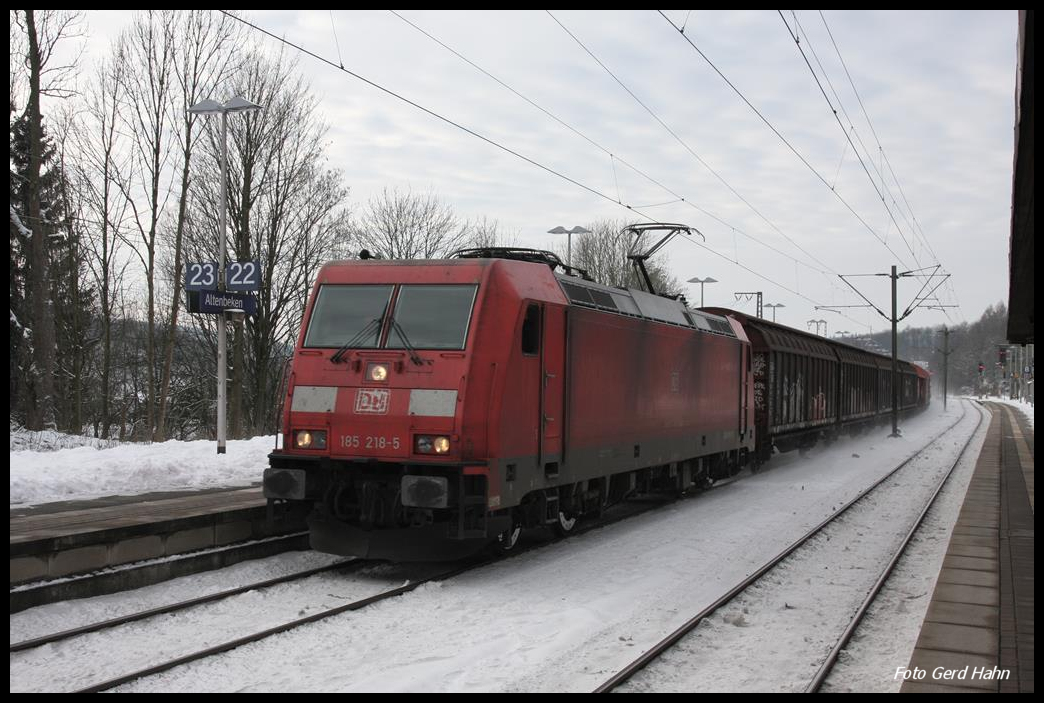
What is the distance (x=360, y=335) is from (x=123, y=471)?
17.5 feet

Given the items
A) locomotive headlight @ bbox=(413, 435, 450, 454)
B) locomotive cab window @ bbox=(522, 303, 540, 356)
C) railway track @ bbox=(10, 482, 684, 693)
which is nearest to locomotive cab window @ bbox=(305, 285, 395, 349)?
locomotive headlight @ bbox=(413, 435, 450, 454)

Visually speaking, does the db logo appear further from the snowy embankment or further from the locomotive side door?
the snowy embankment

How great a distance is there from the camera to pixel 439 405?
8977 mm

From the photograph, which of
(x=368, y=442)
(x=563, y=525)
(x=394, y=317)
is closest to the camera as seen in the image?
(x=368, y=442)

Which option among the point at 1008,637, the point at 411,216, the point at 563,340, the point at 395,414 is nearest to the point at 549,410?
the point at 563,340

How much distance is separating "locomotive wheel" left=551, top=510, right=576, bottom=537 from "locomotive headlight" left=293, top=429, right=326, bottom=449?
3232mm

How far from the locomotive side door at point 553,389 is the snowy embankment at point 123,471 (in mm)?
5742

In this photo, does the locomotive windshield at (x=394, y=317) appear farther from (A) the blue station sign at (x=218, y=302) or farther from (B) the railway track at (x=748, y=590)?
(A) the blue station sign at (x=218, y=302)

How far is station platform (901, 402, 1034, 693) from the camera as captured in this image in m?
6.02

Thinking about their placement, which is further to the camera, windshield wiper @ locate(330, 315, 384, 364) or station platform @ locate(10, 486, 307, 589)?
windshield wiper @ locate(330, 315, 384, 364)

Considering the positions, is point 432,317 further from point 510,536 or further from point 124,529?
point 124,529

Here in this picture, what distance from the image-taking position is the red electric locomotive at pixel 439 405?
892 cm

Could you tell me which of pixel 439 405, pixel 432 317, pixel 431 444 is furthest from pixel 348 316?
pixel 431 444

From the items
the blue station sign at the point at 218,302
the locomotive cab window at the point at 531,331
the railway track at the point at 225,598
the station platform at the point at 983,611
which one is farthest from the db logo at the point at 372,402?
the blue station sign at the point at 218,302
